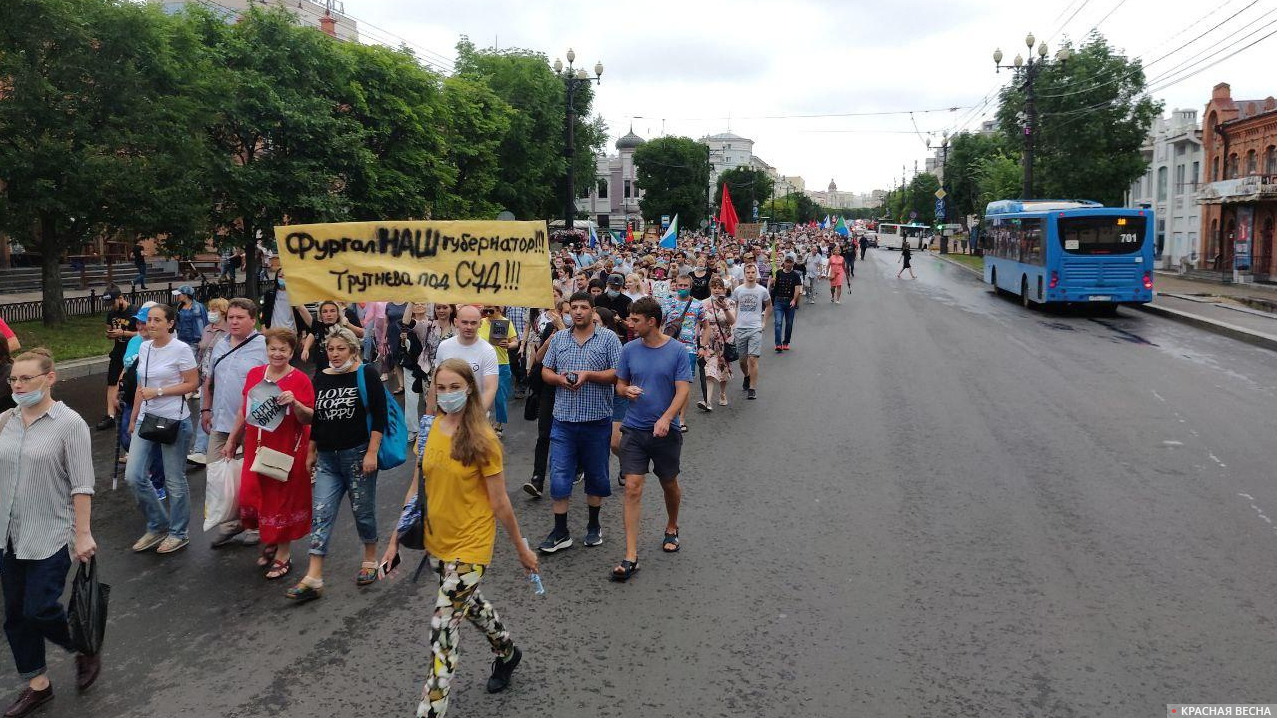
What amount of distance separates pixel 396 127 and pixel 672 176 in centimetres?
6826

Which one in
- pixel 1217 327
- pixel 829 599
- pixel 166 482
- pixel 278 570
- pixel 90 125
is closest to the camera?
pixel 829 599

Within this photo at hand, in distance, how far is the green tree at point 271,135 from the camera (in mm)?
24109

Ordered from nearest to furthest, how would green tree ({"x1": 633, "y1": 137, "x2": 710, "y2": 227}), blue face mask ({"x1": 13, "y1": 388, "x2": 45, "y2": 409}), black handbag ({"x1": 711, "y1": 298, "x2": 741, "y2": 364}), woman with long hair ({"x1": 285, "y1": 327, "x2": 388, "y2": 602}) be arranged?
blue face mask ({"x1": 13, "y1": 388, "x2": 45, "y2": 409}), woman with long hair ({"x1": 285, "y1": 327, "x2": 388, "y2": 602}), black handbag ({"x1": 711, "y1": 298, "x2": 741, "y2": 364}), green tree ({"x1": 633, "y1": 137, "x2": 710, "y2": 227})

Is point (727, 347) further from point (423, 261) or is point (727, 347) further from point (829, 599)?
point (829, 599)

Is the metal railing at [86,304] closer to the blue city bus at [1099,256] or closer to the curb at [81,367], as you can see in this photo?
the curb at [81,367]

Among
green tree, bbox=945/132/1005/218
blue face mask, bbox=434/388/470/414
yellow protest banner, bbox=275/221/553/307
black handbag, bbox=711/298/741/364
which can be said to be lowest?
black handbag, bbox=711/298/741/364

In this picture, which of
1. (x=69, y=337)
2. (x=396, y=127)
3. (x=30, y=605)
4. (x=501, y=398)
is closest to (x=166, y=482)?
(x=30, y=605)

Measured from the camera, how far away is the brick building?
39.3 m

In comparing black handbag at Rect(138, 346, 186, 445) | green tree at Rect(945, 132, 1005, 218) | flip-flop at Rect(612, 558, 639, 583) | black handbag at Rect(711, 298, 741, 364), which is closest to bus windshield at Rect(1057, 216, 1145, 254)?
black handbag at Rect(711, 298, 741, 364)

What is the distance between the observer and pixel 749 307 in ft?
39.8

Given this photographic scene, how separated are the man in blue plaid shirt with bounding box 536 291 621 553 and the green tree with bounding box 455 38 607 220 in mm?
47784

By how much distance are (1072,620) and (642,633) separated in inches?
96.1

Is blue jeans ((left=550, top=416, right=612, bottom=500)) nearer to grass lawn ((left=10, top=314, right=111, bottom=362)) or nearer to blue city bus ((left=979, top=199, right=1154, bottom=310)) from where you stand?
A: grass lawn ((left=10, top=314, right=111, bottom=362))

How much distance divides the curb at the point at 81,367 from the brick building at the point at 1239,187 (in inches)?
1608
